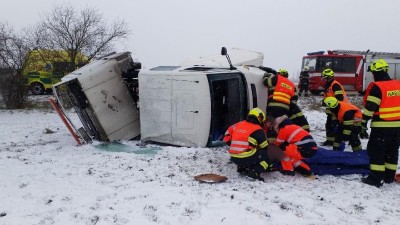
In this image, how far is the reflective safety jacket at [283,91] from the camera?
267 inches

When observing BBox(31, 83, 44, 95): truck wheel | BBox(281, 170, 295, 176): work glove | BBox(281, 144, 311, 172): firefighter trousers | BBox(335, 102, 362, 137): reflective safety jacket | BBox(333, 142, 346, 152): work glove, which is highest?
BBox(335, 102, 362, 137): reflective safety jacket

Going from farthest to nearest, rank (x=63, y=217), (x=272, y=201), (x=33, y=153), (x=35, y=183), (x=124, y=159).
A: (x=33, y=153) → (x=124, y=159) → (x=35, y=183) → (x=272, y=201) → (x=63, y=217)

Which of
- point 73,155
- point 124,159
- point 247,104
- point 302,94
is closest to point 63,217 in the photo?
point 124,159

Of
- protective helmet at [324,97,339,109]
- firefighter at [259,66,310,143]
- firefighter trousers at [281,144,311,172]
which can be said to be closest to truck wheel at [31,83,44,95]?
firefighter at [259,66,310,143]

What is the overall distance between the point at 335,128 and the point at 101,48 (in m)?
11.6

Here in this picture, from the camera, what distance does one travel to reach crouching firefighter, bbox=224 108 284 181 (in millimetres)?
4973

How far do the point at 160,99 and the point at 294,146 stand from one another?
2.76 m

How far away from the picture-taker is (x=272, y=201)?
4270mm

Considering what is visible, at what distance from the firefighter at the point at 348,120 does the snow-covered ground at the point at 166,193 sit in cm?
131

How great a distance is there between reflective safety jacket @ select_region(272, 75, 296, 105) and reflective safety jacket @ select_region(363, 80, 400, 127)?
2.03m

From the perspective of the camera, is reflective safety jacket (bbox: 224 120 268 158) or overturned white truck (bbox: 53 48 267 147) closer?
reflective safety jacket (bbox: 224 120 268 158)

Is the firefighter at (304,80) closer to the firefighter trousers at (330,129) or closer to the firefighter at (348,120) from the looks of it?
the firefighter trousers at (330,129)

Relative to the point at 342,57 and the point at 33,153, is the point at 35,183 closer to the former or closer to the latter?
the point at 33,153

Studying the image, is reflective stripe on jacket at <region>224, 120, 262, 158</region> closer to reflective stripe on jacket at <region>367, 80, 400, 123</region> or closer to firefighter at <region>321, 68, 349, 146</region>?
reflective stripe on jacket at <region>367, 80, 400, 123</region>
